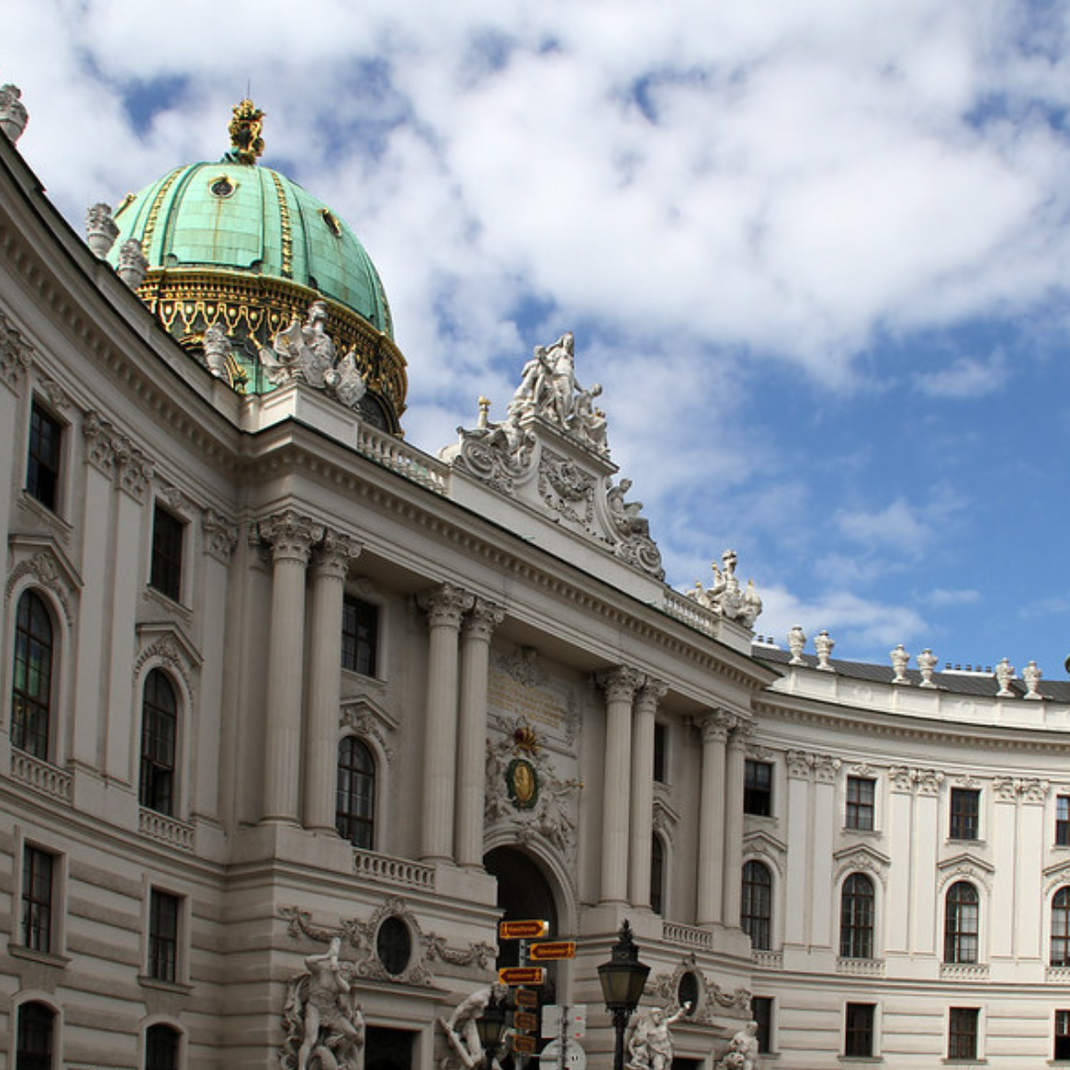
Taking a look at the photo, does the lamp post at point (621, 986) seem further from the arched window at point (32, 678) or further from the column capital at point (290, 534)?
the column capital at point (290, 534)

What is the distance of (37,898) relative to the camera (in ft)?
98.7

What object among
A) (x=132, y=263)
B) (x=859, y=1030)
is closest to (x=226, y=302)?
(x=132, y=263)

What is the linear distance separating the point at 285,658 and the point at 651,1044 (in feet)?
48.5

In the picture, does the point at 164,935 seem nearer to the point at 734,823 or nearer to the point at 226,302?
the point at 734,823

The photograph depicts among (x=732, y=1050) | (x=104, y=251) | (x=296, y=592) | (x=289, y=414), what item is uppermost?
(x=104, y=251)

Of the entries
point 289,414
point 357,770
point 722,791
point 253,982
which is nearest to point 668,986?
point 722,791

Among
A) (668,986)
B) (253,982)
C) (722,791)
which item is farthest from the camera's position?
(722,791)

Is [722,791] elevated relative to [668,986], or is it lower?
elevated

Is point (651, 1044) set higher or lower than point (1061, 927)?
lower

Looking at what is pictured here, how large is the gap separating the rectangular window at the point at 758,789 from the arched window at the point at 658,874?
5989 mm

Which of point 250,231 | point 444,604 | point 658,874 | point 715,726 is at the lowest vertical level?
point 658,874

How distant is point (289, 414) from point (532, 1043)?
584 inches

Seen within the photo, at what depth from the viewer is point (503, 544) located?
4328 centimetres

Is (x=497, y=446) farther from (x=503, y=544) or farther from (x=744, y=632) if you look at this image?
(x=744, y=632)
